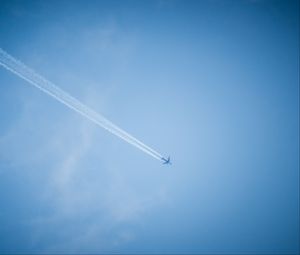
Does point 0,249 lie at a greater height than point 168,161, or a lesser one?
lesser

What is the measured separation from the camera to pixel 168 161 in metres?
34.7

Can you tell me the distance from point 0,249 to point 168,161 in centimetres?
3254

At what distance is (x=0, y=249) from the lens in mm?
33312
